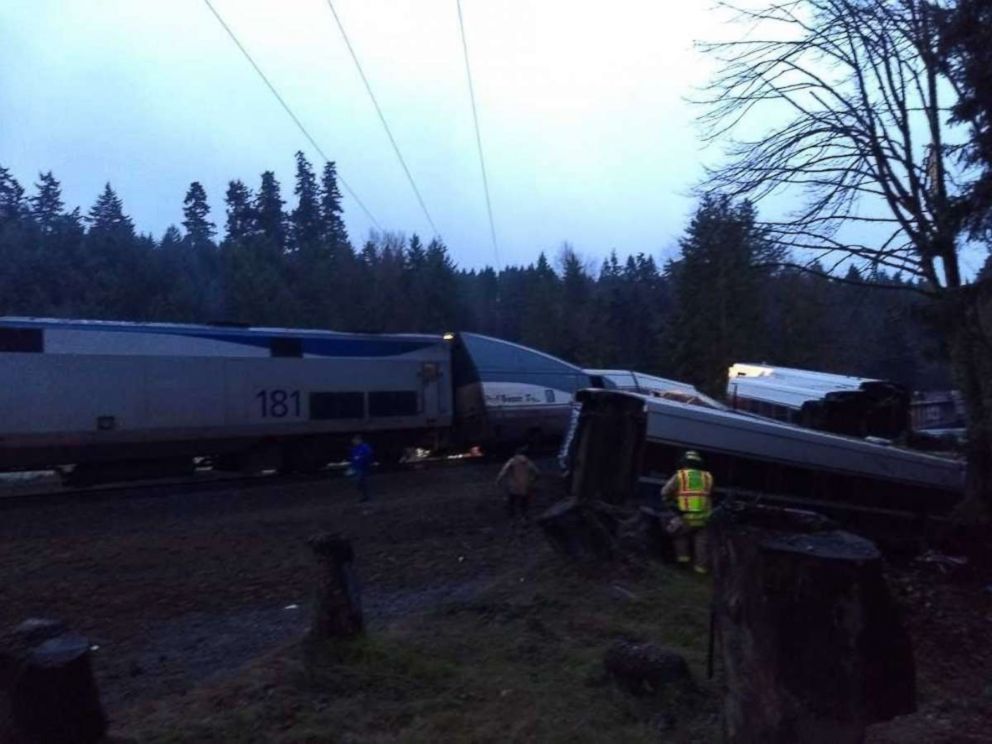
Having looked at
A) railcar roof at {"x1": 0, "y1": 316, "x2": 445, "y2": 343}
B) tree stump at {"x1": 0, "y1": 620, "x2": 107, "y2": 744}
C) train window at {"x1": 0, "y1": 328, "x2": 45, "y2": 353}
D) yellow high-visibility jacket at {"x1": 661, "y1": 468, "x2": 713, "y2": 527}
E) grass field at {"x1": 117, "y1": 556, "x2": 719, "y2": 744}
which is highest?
railcar roof at {"x1": 0, "y1": 316, "x2": 445, "y2": 343}

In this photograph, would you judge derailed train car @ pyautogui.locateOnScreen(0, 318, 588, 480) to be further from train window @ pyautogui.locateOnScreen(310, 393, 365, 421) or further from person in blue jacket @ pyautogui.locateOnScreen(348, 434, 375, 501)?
person in blue jacket @ pyautogui.locateOnScreen(348, 434, 375, 501)

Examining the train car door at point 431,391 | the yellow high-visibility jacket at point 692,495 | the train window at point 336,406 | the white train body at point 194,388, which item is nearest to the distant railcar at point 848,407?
the train car door at point 431,391

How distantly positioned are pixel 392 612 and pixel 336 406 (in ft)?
60.6

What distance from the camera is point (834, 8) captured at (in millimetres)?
18234

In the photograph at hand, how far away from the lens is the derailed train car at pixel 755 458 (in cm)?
1761

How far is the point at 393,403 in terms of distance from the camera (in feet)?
99.6

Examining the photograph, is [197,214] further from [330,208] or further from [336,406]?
[336,406]

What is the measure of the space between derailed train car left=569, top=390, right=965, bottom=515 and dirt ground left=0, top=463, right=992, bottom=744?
6.60 feet

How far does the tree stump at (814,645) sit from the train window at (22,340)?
20.7 metres

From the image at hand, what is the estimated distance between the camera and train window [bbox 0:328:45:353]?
22859mm

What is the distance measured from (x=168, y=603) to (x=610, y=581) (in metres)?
4.41

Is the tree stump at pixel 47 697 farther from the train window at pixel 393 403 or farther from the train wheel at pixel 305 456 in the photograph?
the train window at pixel 393 403

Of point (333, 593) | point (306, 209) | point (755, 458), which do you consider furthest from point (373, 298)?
point (333, 593)

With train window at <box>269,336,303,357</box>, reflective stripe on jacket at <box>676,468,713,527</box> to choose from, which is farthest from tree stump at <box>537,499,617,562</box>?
train window at <box>269,336,303,357</box>
